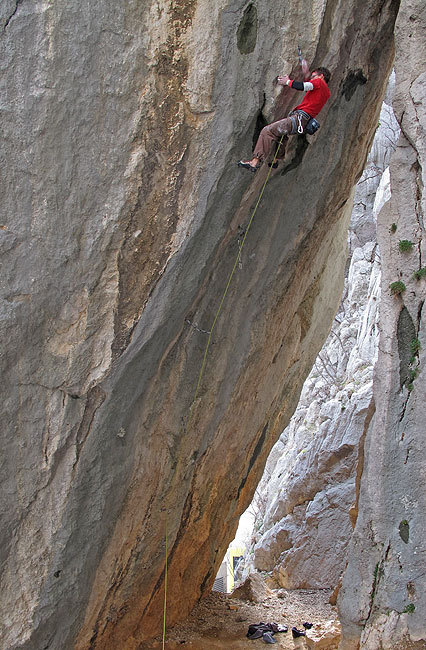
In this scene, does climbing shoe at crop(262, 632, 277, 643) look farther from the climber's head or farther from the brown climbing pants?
the climber's head

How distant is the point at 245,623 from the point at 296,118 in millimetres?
8152

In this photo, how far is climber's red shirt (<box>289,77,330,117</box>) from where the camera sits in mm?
6321

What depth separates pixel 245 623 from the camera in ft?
33.0

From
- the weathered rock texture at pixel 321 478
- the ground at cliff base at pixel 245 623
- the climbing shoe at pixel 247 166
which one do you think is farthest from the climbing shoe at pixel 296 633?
the climbing shoe at pixel 247 166

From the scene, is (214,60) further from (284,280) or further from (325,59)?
(284,280)

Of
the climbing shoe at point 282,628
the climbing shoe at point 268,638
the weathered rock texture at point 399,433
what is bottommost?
the climbing shoe at point 268,638

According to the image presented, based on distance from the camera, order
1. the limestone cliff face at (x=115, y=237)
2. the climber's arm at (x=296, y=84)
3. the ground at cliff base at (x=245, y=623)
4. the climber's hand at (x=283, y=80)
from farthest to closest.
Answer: the ground at cliff base at (x=245, y=623) < the climber's hand at (x=283, y=80) < the climber's arm at (x=296, y=84) < the limestone cliff face at (x=115, y=237)

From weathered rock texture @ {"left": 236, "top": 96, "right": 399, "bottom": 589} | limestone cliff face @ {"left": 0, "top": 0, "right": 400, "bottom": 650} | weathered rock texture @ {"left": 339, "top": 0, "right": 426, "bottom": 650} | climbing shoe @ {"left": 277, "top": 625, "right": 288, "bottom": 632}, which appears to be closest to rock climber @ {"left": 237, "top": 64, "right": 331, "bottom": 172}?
limestone cliff face @ {"left": 0, "top": 0, "right": 400, "bottom": 650}

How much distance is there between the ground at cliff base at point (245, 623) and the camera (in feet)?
29.5

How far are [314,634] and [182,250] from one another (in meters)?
7.31

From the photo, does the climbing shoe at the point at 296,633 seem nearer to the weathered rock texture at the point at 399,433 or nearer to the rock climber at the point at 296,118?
the weathered rock texture at the point at 399,433

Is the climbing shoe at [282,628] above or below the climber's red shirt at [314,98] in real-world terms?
below

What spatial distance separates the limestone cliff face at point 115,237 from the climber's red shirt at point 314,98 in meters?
0.36

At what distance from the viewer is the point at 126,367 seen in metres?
6.61
